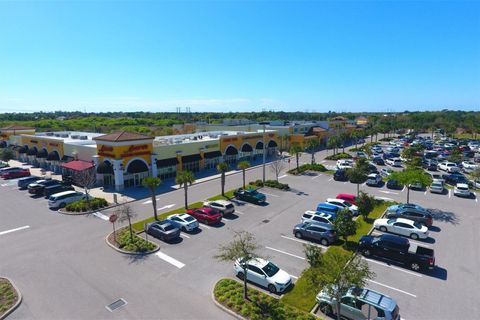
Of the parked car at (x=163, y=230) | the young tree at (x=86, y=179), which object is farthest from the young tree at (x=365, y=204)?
the young tree at (x=86, y=179)

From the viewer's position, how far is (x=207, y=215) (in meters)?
28.8

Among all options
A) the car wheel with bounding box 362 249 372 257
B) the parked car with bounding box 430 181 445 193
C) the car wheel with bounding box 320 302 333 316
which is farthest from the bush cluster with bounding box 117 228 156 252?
the parked car with bounding box 430 181 445 193

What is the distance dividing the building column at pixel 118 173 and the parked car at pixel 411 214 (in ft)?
105

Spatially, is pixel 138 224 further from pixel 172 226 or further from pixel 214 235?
pixel 214 235

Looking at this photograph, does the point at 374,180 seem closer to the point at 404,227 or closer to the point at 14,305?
the point at 404,227

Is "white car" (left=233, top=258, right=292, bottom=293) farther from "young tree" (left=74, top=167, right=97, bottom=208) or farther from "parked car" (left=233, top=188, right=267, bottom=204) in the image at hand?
"young tree" (left=74, top=167, right=97, bottom=208)

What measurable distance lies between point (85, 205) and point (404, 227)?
31264mm

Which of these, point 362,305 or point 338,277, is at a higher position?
point 338,277

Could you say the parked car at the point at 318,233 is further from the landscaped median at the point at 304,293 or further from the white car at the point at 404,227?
the white car at the point at 404,227

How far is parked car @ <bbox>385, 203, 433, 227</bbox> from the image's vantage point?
1109 inches

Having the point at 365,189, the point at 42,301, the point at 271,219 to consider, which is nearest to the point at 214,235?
the point at 271,219

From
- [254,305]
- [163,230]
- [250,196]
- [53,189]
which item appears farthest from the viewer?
[53,189]

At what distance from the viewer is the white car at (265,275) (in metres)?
17.9

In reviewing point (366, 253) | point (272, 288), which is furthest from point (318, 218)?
point (272, 288)
